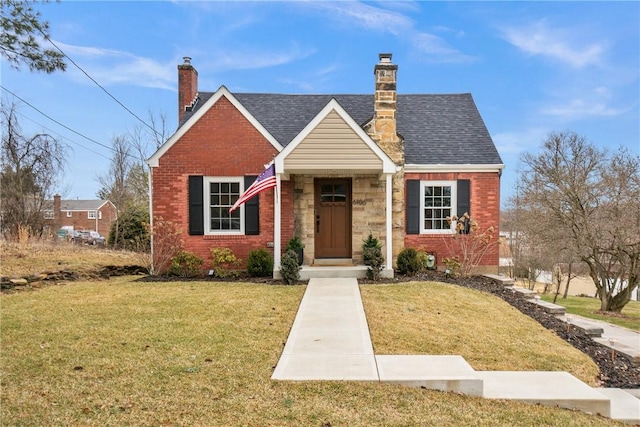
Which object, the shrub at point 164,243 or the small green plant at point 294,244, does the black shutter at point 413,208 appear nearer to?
the small green plant at point 294,244

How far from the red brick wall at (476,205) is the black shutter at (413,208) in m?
0.17

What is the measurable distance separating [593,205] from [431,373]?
17664mm

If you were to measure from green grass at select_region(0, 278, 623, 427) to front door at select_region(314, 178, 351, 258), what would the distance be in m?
4.85

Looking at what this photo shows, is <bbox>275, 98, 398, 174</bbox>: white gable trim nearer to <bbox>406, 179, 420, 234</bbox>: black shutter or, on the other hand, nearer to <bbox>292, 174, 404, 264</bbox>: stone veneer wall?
<bbox>292, 174, 404, 264</bbox>: stone veneer wall

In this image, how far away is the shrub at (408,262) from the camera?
36.9ft

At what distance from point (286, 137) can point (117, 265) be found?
7253mm

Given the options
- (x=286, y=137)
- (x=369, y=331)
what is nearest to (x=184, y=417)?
(x=369, y=331)

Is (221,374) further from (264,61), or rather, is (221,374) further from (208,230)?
(264,61)

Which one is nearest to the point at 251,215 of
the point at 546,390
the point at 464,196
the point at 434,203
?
the point at 434,203

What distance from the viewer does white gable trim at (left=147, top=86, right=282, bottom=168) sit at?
11.6 m

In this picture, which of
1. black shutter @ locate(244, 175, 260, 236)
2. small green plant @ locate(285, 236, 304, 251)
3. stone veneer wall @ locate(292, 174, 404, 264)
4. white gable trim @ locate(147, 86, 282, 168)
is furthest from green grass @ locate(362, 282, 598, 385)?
white gable trim @ locate(147, 86, 282, 168)

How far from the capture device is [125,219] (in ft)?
68.3

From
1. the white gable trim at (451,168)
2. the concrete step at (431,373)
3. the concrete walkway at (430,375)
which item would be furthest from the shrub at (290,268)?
the concrete step at (431,373)

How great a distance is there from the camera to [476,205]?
40.7ft
